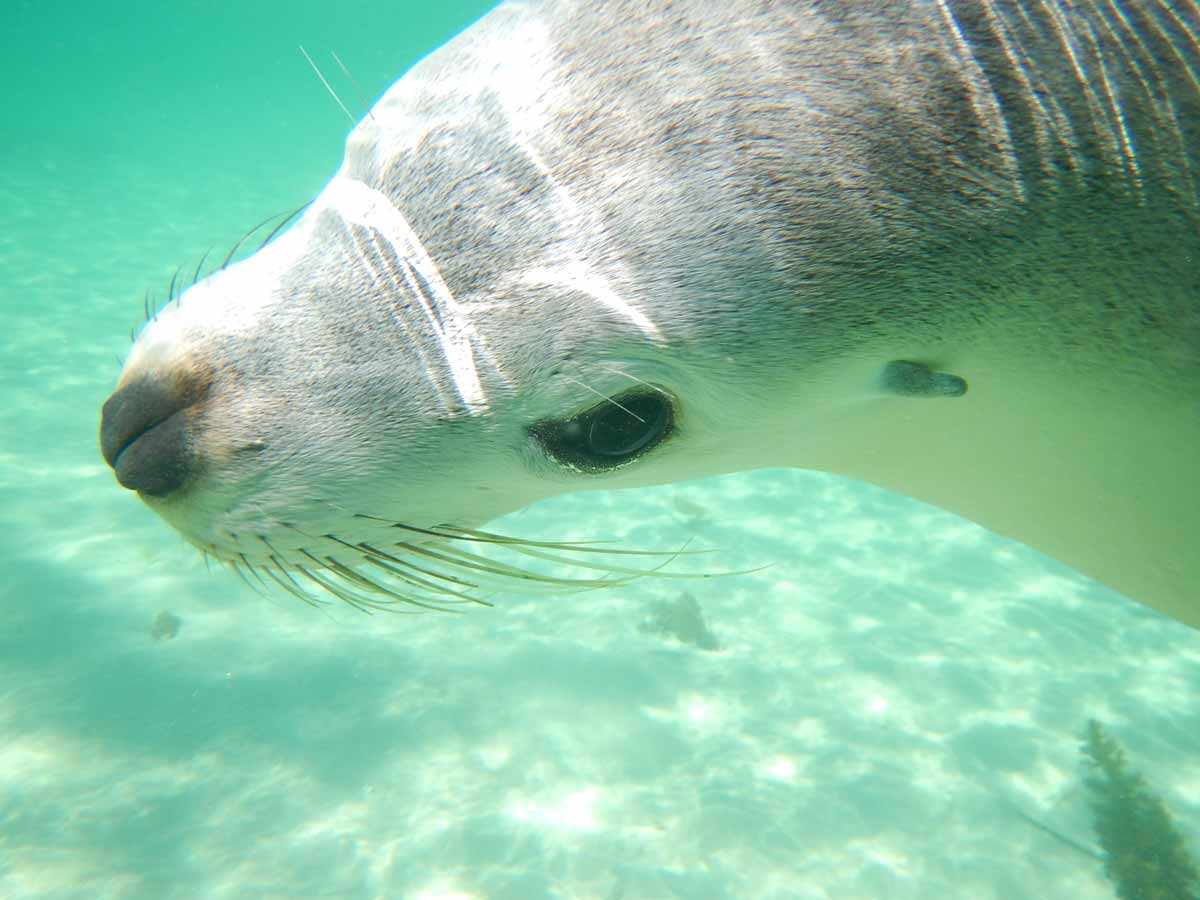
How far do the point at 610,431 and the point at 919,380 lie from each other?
0.71 metres

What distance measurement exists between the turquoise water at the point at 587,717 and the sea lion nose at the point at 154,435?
4.97 metres

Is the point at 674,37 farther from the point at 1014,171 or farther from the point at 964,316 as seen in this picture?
the point at 964,316

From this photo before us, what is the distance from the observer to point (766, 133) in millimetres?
1511

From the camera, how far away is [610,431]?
1.77 meters

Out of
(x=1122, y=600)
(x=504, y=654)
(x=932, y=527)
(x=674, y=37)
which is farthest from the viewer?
(x=932, y=527)

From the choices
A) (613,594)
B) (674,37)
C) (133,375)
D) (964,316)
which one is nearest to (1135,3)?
(964,316)

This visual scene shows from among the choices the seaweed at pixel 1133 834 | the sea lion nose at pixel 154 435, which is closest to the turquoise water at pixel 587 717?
the seaweed at pixel 1133 834

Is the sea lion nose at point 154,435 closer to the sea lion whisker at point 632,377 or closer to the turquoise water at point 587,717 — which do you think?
the sea lion whisker at point 632,377

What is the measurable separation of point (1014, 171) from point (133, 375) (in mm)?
1990

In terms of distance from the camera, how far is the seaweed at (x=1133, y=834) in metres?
6.19

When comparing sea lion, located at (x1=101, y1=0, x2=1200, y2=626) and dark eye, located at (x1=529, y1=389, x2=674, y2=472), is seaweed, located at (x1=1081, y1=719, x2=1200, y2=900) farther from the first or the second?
dark eye, located at (x1=529, y1=389, x2=674, y2=472)

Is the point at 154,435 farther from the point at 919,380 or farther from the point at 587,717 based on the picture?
the point at 587,717

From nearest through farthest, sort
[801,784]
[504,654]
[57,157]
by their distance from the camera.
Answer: [801,784] < [504,654] < [57,157]

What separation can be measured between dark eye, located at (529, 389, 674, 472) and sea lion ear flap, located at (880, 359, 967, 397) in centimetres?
50
